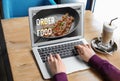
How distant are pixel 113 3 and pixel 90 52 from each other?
1.16 m

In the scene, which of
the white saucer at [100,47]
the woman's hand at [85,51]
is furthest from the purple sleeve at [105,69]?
the white saucer at [100,47]

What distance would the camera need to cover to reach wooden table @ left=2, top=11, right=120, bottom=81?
938 millimetres

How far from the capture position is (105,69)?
948 millimetres

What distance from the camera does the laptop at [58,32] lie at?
1002 mm

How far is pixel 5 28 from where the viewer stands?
1234 millimetres

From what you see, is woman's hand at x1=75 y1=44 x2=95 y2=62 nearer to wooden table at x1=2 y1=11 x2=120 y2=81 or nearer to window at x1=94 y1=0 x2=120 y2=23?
wooden table at x1=2 y1=11 x2=120 y2=81

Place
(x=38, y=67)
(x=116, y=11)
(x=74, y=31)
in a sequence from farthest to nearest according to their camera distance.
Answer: (x=116, y=11)
(x=74, y=31)
(x=38, y=67)

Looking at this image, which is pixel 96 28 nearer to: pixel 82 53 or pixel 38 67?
pixel 82 53

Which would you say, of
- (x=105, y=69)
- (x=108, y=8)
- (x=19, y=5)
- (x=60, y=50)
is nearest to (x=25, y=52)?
(x=60, y=50)

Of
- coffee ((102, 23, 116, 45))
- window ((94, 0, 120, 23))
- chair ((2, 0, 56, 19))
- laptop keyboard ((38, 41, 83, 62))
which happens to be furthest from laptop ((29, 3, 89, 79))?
window ((94, 0, 120, 23))

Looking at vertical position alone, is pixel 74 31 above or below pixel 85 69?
above

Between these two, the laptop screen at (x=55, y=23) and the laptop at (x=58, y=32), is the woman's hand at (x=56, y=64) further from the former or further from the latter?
the laptop screen at (x=55, y=23)

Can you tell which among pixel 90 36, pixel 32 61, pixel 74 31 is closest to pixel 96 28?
pixel 90 36

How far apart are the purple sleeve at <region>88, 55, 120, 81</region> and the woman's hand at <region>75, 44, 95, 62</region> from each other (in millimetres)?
27
